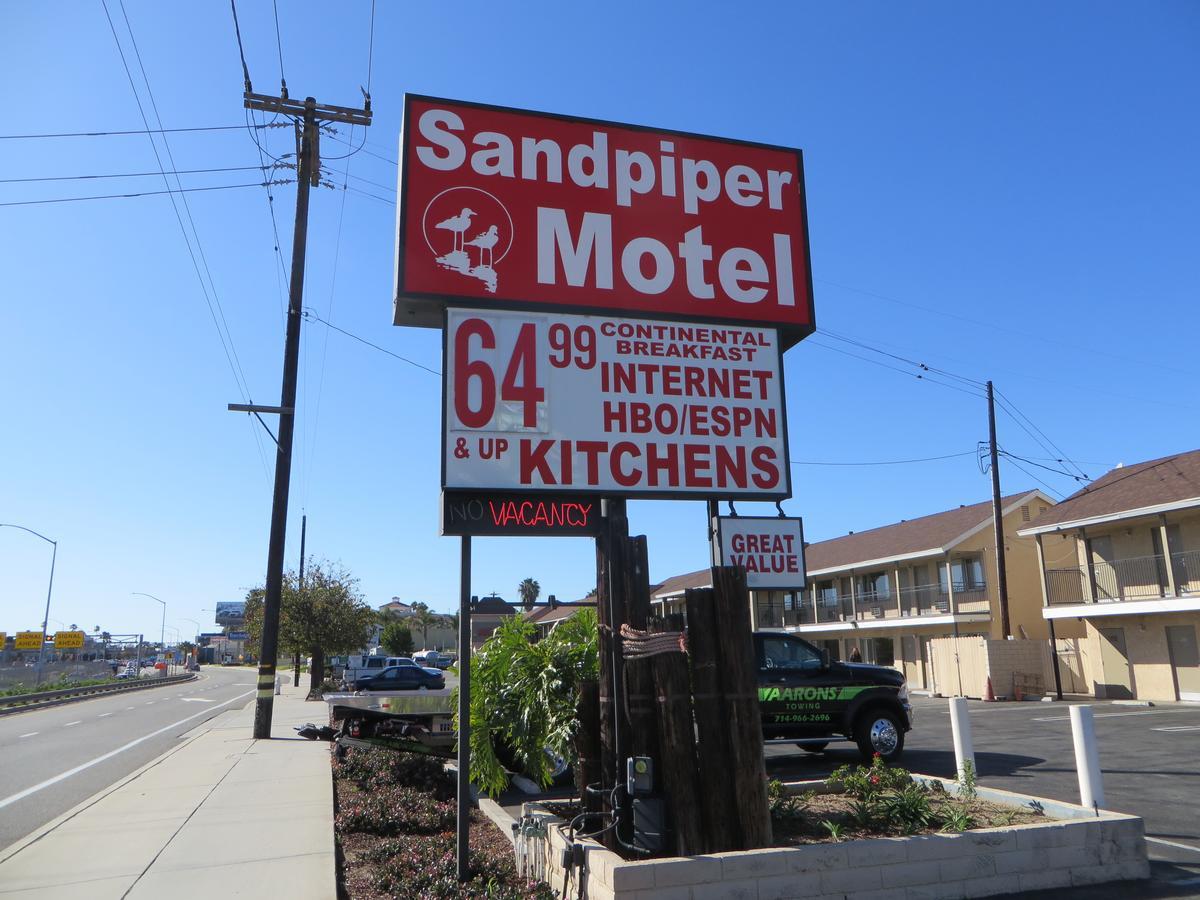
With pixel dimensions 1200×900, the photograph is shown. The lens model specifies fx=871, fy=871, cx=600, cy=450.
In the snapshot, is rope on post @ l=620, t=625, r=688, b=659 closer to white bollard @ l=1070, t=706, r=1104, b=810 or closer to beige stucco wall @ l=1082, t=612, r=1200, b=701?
white bollard @ l=1070, t=706, r=1104, b=810

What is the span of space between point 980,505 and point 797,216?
33.5 m

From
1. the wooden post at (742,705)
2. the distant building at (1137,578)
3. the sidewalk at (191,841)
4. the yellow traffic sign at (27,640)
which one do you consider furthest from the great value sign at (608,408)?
the yellow traffic sign at (27,640)

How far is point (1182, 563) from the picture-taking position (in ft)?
83.7

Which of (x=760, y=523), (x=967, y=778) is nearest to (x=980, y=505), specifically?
(x=760, y=523)

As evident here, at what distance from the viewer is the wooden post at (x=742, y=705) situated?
19.3ft

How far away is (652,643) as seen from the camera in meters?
6.17

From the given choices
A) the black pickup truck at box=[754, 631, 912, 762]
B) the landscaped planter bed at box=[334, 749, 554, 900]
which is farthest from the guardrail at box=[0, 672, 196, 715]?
the black pickup truck at box=[754, 631, 912, 762]

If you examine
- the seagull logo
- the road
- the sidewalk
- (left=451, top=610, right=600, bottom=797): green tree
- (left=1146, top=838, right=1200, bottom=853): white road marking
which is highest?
the seagull logo

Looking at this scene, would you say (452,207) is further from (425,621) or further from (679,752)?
(425,621)

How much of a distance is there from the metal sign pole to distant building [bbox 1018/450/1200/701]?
24.5 m

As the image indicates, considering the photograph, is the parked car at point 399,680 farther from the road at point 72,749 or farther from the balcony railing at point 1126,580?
the balcony railing at point 1126,580

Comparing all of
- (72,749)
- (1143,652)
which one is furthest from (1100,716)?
(72,749)

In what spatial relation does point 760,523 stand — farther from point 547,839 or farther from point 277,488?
point 547,839

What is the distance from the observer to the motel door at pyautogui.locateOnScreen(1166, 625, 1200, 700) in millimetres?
24859
